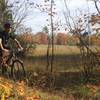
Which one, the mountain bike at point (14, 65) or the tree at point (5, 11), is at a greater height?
the tree at point (5, 11)

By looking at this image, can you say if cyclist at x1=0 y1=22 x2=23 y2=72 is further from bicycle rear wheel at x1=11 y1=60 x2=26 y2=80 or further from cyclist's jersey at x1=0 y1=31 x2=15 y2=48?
bicycle rear wheel at x1=11 y1=60 x2=26 y2=80

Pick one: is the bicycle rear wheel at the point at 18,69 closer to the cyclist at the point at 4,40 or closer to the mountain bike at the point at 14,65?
the mountain bike at the point at 14,65

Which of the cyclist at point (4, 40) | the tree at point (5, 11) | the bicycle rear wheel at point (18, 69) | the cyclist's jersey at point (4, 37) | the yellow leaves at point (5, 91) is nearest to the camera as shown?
the yellow leaves at point (5, 91)

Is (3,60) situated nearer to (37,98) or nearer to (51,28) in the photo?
(37,98)

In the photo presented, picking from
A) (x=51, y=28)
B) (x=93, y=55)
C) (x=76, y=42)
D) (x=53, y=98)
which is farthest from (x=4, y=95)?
(x=51, y=28)

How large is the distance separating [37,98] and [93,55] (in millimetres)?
10922

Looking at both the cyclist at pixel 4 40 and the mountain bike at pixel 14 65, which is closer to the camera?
the cyclist at pixel 4 40

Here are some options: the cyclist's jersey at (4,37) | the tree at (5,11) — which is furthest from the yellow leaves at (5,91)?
the tree at (5,11)

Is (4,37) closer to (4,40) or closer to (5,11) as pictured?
(4,40)

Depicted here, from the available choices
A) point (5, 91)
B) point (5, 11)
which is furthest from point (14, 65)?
point (5, 11)

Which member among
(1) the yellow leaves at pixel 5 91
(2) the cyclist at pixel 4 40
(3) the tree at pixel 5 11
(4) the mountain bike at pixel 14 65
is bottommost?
(1) the yellow leaves at pixel 5 91

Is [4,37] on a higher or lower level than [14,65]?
higher

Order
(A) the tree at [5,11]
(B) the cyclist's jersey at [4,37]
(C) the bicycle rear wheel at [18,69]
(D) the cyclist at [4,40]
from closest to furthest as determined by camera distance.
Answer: (D) the cyclist at [4,40], (B) the cyclist's jersey at [4,37], (C) the bicycle rear wheel at [18,69], (A) the tree at [5,11]

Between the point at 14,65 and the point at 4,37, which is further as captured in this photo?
the point at 14,65
